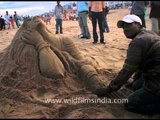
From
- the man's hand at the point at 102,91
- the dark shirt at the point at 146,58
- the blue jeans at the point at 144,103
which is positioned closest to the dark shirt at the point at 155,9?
the man's hand at the point at 102,91

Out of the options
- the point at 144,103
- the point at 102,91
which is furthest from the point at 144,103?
the point at 102,91

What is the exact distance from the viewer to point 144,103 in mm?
3855

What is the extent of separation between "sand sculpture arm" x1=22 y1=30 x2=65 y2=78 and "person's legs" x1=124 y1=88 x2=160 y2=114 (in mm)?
1310

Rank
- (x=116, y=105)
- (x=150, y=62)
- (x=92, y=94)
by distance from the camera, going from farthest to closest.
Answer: (x=92, y=94)
(x=116, y=105)
(x=150, y=62)

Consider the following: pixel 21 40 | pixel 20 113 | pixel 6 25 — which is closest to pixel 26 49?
pixel 21 40

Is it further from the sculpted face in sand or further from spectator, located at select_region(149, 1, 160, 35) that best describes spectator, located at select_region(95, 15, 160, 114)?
spectator, located at select_region(149, 1, 160, 35)

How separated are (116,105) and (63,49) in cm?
157

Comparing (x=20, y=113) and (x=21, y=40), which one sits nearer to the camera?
(x=20, y=113)

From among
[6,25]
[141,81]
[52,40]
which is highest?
[52,40]

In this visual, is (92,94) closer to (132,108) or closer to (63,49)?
(132,108)

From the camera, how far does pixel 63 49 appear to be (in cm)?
535

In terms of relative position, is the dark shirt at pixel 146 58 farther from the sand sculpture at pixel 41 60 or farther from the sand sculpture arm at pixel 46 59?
the sand sculpture arm at pixel 46 59

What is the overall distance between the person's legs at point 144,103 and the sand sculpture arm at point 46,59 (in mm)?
1310

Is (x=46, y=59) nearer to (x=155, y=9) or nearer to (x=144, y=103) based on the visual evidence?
(x=144, y=103)
